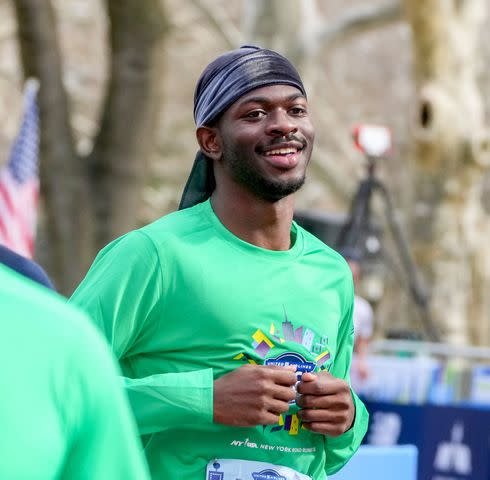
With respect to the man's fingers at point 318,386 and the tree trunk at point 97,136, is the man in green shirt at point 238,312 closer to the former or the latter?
the man's fingers at point 318,386

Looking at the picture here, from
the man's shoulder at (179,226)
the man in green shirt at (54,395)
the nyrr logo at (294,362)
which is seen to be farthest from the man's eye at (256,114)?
the man in green shirt at (54,395)

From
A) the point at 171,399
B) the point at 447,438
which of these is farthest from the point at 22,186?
the point at 171,399

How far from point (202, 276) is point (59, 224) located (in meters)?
7.65

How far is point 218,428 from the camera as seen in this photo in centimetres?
304

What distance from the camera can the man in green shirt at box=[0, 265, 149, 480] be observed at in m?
1.39

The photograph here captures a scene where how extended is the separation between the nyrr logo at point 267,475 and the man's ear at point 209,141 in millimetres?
756

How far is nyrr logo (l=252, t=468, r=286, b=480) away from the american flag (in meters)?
6.51

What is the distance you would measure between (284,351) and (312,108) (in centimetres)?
2479

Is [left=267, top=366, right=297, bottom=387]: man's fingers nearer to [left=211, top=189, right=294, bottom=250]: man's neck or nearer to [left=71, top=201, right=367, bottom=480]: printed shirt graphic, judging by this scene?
[left=71, top=201, right=367, bottom=480]: printed shirt graphic

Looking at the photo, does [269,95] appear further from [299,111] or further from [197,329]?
[197,329]

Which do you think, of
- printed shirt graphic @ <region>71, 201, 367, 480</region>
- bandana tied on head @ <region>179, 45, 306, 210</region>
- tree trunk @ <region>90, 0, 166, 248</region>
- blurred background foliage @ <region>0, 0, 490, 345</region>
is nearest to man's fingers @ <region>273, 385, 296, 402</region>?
printed shirt graphic @ <region>71, 201, 367, 480</region>

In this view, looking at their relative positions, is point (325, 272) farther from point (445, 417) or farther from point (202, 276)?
point (445, 417)

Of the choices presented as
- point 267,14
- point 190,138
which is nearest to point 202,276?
point 267,14

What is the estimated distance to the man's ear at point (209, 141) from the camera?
10.8ft
